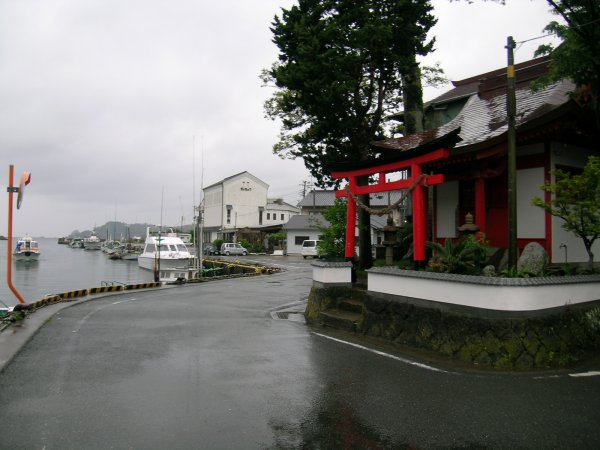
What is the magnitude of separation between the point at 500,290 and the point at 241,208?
60.8 metres

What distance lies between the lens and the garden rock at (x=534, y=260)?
8.89 meters

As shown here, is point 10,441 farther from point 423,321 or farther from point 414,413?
point 423,321

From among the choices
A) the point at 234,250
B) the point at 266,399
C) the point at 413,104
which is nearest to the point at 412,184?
the point at 266,399

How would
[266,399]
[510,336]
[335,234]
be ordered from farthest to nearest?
1. [335,234]
2. [510,336]
3. [266,399]

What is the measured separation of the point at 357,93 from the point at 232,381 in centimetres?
1149

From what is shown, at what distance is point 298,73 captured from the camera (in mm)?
14562

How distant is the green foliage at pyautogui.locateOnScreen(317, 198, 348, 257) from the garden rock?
774 centimetres

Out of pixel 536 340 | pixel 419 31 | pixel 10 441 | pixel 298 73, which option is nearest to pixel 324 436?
pixel 10 441

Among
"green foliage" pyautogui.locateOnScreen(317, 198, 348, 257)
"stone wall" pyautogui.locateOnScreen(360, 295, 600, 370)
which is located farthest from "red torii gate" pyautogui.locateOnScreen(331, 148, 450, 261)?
"green foliage" pyautogui.locateOnScreen(317, 198, 348, 257)

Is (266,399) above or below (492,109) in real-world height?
below

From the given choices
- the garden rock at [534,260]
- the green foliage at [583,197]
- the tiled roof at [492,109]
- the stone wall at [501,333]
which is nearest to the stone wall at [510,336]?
the stone wall at [501,333]

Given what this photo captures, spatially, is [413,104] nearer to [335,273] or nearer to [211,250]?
[335,273]

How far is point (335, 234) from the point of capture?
16.7 m

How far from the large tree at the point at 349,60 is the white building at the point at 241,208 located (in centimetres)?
4764
